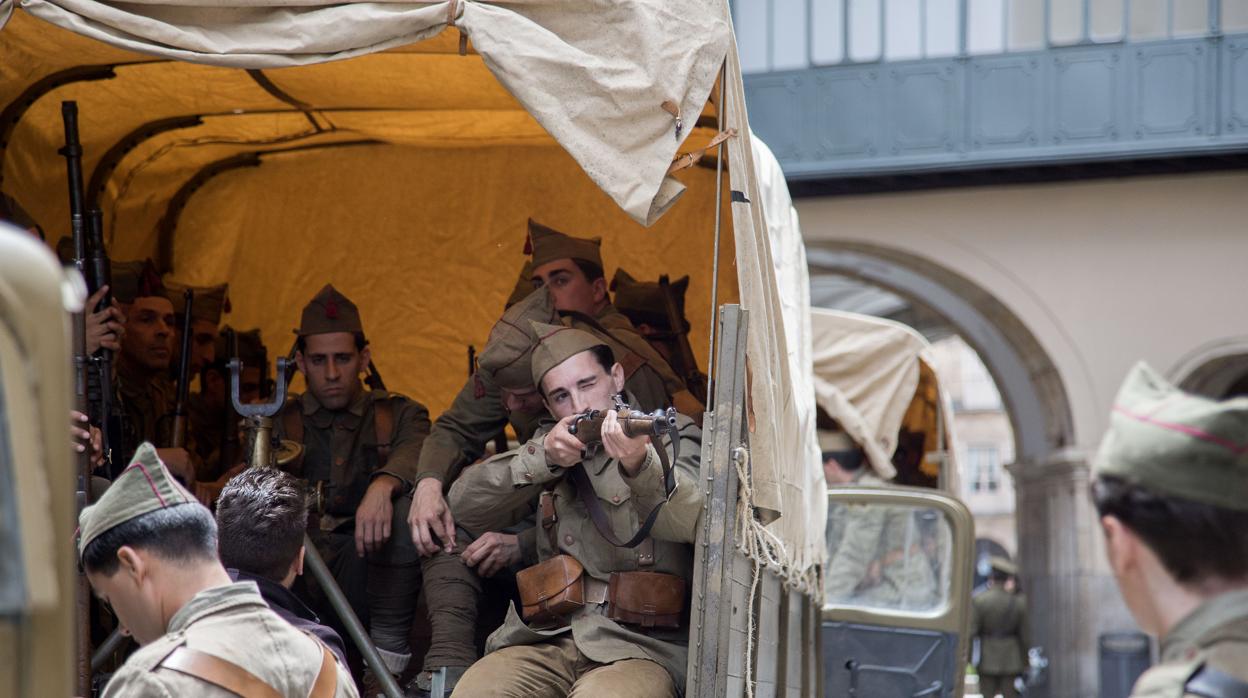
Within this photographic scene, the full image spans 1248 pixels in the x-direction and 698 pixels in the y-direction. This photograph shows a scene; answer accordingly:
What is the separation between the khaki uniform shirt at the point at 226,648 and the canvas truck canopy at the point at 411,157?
178 cm

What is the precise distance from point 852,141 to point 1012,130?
5.53 feet

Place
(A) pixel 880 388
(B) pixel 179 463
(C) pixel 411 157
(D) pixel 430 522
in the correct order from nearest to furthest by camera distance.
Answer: (D) pixel 430 522 < (B) pixel 179 463 < (C) pixel 411 157 < (A) pixel 880 388

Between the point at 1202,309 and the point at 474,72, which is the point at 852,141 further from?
the point at 474,72

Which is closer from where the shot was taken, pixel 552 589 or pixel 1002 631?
pixel 552 589

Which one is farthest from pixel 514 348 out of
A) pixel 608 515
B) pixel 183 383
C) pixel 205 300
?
pixel 205 300

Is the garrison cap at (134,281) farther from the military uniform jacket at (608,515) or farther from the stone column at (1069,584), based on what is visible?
the stone column at (1069,584)

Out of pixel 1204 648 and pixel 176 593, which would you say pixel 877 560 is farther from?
pixel 1204 648

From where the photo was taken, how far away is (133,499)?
2.98 meters

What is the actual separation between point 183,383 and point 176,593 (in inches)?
153

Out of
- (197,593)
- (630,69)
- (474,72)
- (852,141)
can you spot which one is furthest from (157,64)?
(852,141)

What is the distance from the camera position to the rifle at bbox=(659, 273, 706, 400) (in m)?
6.59

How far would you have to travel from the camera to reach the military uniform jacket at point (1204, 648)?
7.36 ft

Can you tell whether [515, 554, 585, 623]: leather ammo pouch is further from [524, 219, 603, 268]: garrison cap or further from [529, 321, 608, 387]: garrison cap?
[524, 219, 603, 268]: garrison cap

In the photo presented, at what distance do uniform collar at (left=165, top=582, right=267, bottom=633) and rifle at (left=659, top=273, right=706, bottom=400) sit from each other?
355 cm
